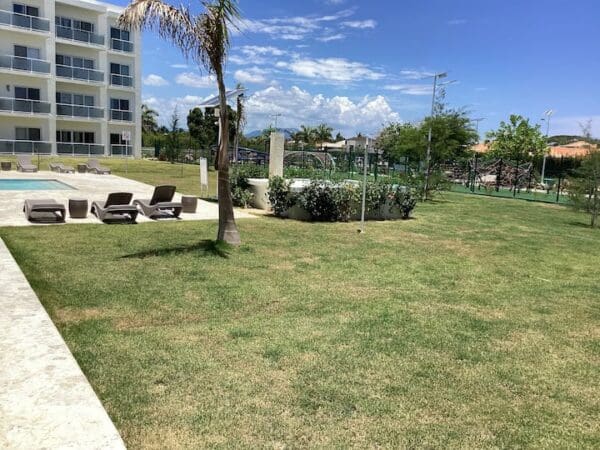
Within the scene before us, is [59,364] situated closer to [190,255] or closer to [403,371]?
[403,371]

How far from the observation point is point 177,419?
11.3 feet

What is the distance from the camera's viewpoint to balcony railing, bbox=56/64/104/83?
3856 cm

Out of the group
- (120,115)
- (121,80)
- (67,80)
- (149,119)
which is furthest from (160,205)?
(149,119)

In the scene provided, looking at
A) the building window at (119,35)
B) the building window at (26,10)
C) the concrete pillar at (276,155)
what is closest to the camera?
the concrete pillar at (276,155)

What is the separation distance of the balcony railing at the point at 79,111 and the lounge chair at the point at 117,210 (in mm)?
29989

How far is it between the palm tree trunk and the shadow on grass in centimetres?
24

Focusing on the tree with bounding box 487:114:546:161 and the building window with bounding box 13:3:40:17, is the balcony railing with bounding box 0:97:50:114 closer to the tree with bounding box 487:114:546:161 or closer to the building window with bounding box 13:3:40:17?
the building window with bounding box 13:3:40:17

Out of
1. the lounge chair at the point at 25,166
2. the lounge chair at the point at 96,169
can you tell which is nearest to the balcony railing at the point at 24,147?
the lounge chair at the point at 25,166

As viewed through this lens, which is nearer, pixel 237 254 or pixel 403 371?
pixel 403 371

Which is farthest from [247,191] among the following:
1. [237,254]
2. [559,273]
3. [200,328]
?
[200,328]

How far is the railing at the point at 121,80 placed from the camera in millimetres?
41263

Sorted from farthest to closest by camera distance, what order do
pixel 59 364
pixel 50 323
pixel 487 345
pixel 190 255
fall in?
pixel 190 255
pixel 487 345
pixel 50 323
pixel 59 364

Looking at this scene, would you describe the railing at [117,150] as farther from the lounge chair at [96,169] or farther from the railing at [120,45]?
the lounge chair at [96,169]

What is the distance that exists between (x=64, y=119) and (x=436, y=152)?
29.0m
